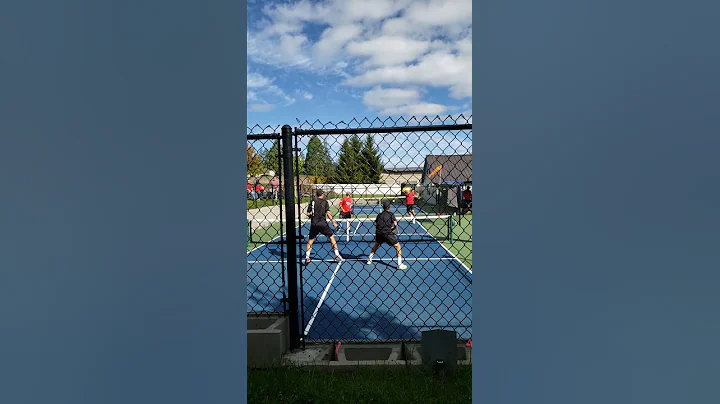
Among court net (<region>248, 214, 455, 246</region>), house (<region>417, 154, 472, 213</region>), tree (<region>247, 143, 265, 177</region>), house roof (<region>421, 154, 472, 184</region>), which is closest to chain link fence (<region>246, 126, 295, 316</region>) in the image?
tree (<region>247, 143, 265, 177</region>)

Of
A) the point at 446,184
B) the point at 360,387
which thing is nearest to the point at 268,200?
the point at 360,387

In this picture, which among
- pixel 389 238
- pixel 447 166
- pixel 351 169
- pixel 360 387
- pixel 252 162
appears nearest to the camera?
pixel 360 387

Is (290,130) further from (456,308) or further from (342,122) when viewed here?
(456,308)

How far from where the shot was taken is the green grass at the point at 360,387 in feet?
10.2

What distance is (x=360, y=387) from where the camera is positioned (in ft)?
10.6

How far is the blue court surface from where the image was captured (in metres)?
5.68

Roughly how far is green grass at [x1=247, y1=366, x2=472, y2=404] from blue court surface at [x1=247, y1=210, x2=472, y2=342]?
721 millimetres

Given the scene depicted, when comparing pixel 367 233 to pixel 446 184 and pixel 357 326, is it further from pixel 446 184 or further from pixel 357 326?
pixel 357 326

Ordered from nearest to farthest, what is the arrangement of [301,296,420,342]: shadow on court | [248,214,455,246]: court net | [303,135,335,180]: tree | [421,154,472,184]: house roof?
1. [303,135,335,180]: tree
2. [301,296,420,342]: shadow on court
3. [421,154,472,184]: house roof
4. [248,214,455,246]: court net

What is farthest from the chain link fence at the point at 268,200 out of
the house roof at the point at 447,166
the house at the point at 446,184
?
the house at the point at 446,184

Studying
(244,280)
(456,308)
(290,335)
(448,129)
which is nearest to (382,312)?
(456,308)

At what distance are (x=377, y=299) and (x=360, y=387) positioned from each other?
4119 mm

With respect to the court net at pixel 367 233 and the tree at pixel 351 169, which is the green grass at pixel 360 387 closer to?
the tree at pixel 351 169

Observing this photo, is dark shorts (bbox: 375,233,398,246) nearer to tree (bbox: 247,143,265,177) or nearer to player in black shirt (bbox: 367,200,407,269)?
player in black shirt (bbox: 367,200,407,269)
